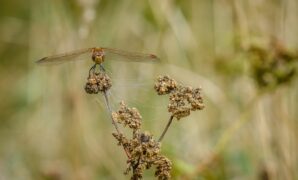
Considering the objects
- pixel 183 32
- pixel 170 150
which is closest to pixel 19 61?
pixel 183 32

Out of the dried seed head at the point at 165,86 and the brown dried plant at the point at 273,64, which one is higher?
the brown dried plant at the point at 273,64

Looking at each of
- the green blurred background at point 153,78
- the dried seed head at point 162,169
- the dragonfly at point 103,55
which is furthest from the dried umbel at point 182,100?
the green blurred background at point 153,78

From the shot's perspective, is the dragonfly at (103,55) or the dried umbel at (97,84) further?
the dragonfly at (103,55)

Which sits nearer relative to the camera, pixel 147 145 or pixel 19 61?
pixel 147 145

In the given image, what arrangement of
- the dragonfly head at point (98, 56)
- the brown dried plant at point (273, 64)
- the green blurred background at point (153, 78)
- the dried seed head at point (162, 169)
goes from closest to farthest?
the dried seed head at point (162, 169)
the dragonfly head at point (98, 56)
the brown dried plant at point (273, 64)
the green blurred background at point (153, 78)

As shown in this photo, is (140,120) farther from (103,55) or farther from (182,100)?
(103,55)

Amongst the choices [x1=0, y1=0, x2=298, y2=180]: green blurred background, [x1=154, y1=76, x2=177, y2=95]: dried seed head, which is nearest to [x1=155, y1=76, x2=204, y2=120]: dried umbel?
[x1=154, y1=76, x2=177, y2=95]: dried seed head

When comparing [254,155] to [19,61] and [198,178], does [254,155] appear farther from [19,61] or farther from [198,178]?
[19,61]

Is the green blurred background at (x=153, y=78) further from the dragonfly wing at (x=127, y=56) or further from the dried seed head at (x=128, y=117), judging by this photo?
the dried seed head at (x=128, y=117)
